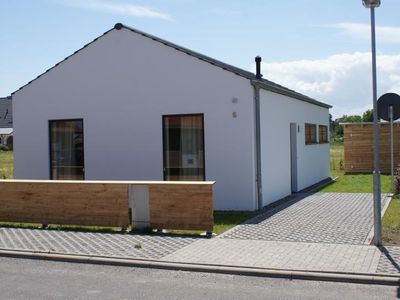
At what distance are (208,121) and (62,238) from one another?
517 centimetres

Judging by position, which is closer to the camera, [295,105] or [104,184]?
[104,184]

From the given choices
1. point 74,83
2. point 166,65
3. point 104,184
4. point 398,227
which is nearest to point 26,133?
point 74,83

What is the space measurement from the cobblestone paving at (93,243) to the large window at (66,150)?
15.3 feet

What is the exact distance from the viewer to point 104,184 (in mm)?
11461

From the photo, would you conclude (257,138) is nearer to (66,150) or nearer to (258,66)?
(258,66)

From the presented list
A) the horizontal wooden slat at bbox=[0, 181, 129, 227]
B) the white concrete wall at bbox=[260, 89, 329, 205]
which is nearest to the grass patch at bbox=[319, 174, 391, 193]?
the white concrete wall at bbox=[260, 89, 329, 205]

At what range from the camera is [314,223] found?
1182cm

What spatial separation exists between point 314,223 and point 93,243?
181 inches

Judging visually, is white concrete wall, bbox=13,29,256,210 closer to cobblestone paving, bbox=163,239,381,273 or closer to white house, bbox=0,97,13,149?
cobblestone paving, bbox=163,239,381,273

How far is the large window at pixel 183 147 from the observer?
14570mm

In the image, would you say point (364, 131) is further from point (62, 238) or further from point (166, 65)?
point (62, 238)

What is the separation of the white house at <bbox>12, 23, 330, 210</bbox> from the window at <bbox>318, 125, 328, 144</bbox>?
6453mm

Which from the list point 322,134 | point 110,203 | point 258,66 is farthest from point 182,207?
point 322,134

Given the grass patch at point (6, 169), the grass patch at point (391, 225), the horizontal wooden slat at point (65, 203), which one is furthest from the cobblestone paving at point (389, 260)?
the grass patch at point (6, 169)
